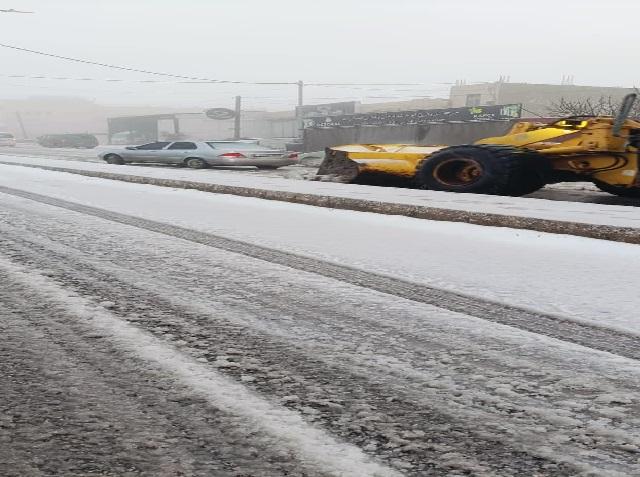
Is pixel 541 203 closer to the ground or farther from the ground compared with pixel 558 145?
closer to the ground

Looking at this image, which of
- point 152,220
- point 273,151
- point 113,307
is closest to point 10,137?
point 273,151

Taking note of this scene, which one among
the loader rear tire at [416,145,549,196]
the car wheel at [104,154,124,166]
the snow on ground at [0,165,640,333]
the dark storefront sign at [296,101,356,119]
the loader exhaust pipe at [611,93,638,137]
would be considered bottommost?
the car wheel at [104,154,124,166]

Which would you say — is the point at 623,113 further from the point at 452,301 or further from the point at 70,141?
the point at 70,141

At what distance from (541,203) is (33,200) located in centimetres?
748

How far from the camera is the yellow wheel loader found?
26.6ft

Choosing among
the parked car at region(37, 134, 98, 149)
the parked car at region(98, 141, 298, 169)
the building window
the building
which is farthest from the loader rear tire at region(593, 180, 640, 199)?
the building window

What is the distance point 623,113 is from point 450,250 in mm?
5058

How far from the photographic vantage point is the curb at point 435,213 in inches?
207

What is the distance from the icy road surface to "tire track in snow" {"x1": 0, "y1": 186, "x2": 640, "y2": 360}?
17mm

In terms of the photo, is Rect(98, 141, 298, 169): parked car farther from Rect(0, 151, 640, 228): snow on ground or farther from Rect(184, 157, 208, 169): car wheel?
Rect(0, 151, 640, 228): snow on ground

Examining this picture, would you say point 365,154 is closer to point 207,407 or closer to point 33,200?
point 33,200

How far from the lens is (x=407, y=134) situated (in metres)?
24.9

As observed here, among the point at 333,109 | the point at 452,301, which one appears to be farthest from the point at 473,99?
the point at 452,301

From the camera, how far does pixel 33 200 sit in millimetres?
7648
